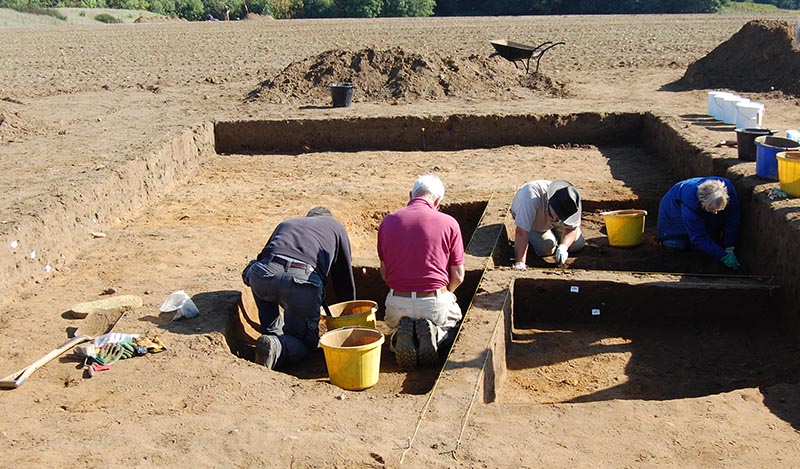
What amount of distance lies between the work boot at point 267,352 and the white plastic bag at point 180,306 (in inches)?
26.7

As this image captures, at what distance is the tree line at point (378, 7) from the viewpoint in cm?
4948

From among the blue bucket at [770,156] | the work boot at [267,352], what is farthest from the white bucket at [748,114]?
the work boot at [267,352]

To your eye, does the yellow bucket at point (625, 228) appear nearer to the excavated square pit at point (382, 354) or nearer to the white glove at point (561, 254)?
the white glove at point (561, 254)

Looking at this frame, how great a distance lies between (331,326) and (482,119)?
22.8ft

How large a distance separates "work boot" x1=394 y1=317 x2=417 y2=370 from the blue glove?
3.08m

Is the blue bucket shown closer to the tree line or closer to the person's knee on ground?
the person's knee on ground

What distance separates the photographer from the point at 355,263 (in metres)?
7.26

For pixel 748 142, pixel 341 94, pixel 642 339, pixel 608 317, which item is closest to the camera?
pixel 642 339

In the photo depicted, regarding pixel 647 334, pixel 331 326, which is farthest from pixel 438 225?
pixel 647 334

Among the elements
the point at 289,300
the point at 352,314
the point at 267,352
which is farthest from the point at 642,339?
the point at 267,352

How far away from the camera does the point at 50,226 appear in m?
7.45

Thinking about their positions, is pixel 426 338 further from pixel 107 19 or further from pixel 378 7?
pixel 107 19

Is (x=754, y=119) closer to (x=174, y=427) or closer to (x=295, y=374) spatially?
(x=295, y=374)

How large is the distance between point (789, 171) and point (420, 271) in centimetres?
341
